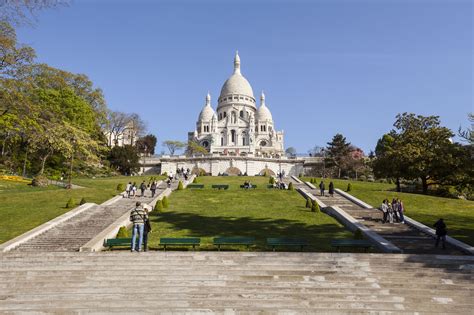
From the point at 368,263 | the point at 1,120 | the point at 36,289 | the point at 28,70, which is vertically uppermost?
the point at 28,70

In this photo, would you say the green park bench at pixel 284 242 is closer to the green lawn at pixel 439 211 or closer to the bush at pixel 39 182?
the green lawn at pixel 439 211

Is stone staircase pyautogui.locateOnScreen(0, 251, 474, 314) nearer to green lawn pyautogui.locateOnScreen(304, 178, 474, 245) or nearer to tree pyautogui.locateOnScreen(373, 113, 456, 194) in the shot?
green lawn pyautogui.locateOnScreen(304, 178, 474, 245)

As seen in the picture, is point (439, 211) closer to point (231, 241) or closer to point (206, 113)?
point (231, 241)

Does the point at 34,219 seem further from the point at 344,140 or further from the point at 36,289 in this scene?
the point at 344,140

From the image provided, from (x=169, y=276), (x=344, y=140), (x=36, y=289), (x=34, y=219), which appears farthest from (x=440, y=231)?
(x=344, y=140)

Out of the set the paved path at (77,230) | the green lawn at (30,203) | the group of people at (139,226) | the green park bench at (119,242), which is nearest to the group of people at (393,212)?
the group of people at (139,226)

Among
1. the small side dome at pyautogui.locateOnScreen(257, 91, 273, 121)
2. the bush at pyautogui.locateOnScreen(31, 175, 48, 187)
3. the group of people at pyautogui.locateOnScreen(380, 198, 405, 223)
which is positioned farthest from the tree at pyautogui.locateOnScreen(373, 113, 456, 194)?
the small side dome at pyautogui.locateOnScreen(257, 91, 273, 121)

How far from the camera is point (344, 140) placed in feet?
214

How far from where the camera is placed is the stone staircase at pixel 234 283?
10.1m

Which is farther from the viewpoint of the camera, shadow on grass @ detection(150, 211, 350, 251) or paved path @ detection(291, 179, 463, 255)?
shadow on grass @ detection(150, 211, 350, 251)

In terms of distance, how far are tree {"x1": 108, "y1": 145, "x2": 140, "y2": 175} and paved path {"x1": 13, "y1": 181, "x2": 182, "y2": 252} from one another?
33.4m

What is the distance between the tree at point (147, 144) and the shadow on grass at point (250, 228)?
6551 centimetres

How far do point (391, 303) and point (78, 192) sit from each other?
25.8 m

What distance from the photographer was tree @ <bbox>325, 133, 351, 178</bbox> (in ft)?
210
